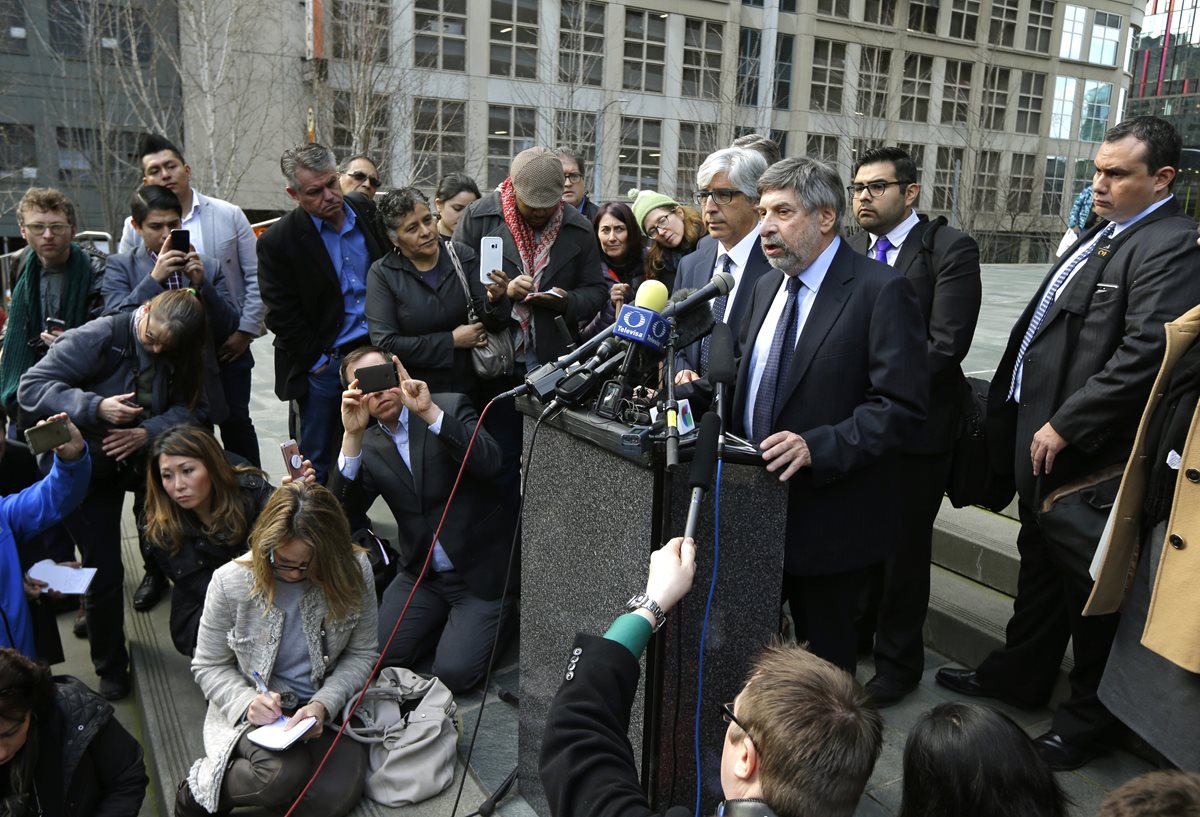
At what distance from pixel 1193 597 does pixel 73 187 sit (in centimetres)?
2797

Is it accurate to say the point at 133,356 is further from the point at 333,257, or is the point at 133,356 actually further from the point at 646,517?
the point at 646,517

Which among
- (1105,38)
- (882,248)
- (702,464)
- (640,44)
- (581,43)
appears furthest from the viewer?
(1105,38)

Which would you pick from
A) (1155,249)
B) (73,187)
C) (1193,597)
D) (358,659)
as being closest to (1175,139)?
(1155,249)

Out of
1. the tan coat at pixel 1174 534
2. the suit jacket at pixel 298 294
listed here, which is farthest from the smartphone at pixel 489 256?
the tan coat at pixel 1174 534

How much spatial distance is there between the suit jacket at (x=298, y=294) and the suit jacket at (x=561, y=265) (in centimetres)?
82

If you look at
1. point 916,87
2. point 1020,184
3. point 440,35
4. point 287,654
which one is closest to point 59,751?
point 287,654

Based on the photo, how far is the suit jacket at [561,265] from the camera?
15.8ft

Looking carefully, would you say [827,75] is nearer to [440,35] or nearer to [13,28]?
[440,35]

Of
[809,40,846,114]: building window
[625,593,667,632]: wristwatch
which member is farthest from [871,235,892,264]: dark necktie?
[809,40,846,114]: building window

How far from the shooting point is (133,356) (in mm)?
4309

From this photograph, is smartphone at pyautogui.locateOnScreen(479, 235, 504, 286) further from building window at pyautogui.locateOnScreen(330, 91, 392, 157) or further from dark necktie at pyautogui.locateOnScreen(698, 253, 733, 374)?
building window at pyautogui.locateOnScreen(330, 91, 392, 157)

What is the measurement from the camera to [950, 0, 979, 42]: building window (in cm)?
3775

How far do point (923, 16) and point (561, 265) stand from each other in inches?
1528

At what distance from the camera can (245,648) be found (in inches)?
133
